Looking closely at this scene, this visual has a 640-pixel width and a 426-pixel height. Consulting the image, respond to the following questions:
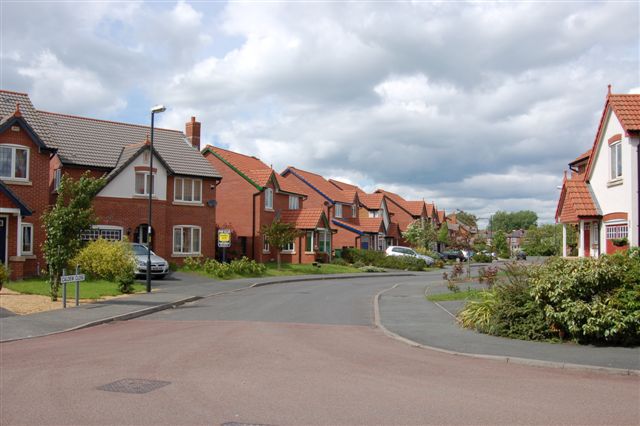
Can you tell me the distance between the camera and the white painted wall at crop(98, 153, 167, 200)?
33219 mm

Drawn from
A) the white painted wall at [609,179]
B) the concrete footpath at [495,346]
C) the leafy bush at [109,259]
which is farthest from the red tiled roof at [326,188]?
the concrete footpath at [495,346]

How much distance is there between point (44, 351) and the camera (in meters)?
11.9

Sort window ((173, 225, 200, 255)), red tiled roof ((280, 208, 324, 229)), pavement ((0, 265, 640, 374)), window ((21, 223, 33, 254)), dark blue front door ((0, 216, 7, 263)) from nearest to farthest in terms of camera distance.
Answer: pavement ((0, 265, 640, 374)) → dark blue front door ((0, 216, 7, 263)) → window ((21, 223, 33, 254)) → window ((173, 225, 200, 255)) → red tiled roof ((280, 208, 324, 229))

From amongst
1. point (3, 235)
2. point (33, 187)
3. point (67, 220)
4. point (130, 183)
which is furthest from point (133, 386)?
point (130, 183)

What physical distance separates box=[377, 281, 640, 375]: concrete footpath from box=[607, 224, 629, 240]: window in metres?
7.33

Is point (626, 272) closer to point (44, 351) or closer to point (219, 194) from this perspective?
point (44, 351)

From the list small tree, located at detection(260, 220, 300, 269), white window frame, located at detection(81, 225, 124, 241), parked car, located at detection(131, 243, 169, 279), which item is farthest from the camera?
small tree, located at detection(260, 220, 300, 269)

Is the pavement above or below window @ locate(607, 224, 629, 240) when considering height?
below

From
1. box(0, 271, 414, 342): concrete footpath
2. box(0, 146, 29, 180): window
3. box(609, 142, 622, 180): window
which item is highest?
box(0, 146, 29, 180): window

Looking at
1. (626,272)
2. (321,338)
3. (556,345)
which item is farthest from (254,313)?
(626,272)

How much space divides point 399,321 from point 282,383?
322 inches

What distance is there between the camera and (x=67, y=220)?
1942 cm

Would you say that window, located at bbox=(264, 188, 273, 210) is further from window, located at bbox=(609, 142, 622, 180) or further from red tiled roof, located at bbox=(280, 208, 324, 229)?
window, located at bbox=(609, 142, 622, 180)

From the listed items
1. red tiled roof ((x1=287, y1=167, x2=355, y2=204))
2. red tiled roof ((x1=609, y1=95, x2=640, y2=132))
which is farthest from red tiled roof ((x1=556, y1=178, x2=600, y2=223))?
red tiled roof ((x1=287, y1=167, x2=355, y2=204))
